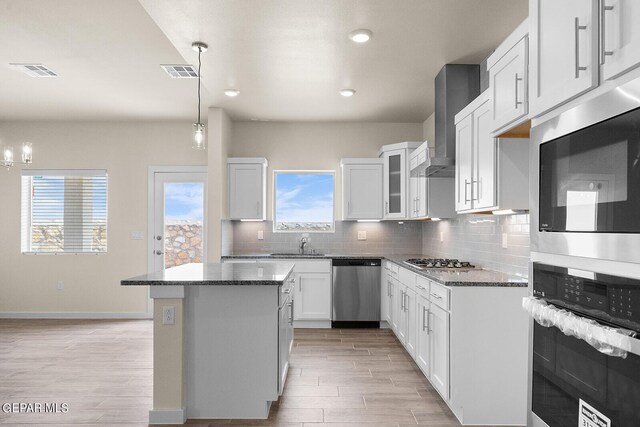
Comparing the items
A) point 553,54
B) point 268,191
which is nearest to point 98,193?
point 268,191

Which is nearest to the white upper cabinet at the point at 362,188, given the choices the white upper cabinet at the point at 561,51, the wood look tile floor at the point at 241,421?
the wood look tile floor at the point at 241,421

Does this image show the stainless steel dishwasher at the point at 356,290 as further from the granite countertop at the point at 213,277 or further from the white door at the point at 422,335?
the granite countertop at the point at 213,277

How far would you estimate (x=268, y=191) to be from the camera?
239 inches

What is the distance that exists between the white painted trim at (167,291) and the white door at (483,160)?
212cm

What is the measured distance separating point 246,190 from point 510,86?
4.00 meters

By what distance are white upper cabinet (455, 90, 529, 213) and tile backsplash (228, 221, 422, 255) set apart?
273 cm

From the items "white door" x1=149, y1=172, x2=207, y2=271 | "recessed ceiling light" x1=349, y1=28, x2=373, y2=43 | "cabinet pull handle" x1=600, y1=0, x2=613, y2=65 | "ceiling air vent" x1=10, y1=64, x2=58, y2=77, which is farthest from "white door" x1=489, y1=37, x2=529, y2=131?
"white door" x1=149, y1=172, x2=207, y2=271

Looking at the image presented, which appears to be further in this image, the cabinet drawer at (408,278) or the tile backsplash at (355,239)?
the tile backsplash at (355,239)

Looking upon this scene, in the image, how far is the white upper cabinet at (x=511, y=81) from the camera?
6.86 ft

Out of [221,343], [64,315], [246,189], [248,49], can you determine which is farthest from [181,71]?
[64,315]

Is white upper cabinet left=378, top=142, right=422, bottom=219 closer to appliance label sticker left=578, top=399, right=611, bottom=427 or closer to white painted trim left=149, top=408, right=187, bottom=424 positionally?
white painted trim left=149, top=408, right=187, bottom=424

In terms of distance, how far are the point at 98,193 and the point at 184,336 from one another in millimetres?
4186

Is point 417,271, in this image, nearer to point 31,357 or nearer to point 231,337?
point 231,337

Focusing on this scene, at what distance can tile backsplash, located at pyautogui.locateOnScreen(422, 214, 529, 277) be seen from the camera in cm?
311
